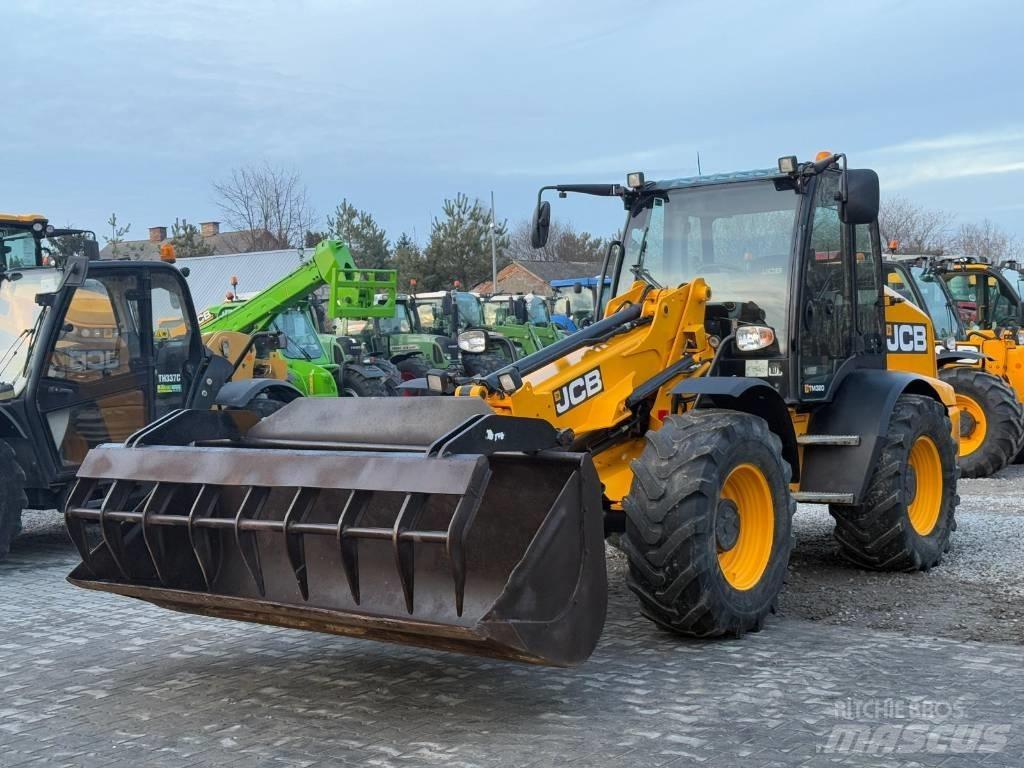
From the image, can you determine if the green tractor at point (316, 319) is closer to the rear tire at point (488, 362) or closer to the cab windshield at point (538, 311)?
the rear tire at point (488, 362)

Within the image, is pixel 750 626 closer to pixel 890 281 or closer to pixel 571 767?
pixel 571 767

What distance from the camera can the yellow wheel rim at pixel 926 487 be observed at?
26.9 feet

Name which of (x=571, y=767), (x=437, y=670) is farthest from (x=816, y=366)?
(x=571, y=767)

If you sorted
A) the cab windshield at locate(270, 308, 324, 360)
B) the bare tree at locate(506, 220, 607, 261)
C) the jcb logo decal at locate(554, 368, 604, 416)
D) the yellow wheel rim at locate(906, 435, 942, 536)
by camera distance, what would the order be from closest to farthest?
the jcb logo decal at locate(554, 368, 604, 416) → the yellow wheel rim at locate(906, 435, 942, 536) → the cab windshield at locate(270, 308, 324, 360) → the bare tree at locate(506, 220, 607, 261)

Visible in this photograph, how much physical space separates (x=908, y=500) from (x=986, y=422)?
5603 millimetres

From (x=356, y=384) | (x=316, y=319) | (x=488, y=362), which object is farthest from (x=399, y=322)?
(x=356, y=384)

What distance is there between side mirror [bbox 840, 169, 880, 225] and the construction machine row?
0.08ft

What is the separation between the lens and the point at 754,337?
275 inches

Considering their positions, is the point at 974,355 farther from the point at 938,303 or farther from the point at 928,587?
the point at 928,587

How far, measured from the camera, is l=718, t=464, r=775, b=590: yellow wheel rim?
20.9 feet

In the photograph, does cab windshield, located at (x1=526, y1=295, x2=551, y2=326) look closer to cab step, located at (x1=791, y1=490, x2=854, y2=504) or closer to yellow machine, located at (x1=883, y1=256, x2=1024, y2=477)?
yellow machine, located at (x1=883, y1=256, x2=1024, y2=477)

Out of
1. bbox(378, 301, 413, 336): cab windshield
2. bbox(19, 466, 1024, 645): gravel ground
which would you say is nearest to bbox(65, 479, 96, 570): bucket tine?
bbox(19, 466, 1024, 645): gravel ground

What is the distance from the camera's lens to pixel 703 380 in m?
6.49

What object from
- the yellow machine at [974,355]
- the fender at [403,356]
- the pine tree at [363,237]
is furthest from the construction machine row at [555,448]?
the pine tree at [363,237]
